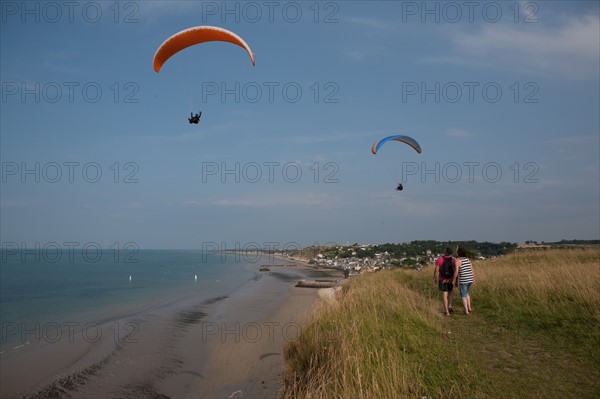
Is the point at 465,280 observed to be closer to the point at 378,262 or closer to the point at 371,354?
the point at 371,354

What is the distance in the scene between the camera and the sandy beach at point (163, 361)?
32.1 ft

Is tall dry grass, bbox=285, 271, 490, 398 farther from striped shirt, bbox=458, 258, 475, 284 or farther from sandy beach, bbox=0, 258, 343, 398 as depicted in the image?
sandy beach, bbox=0, 258, 343, 398

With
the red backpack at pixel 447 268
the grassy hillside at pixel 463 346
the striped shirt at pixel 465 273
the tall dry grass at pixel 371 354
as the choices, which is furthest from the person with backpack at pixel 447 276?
the tall dry grass at pixel 371 354

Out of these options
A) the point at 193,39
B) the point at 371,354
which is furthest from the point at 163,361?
the point at 193,39

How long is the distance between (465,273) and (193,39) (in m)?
9.36

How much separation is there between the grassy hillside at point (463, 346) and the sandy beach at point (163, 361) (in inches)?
78.6

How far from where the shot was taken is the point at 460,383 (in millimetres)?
5121

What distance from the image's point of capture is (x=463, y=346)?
6.91 metres

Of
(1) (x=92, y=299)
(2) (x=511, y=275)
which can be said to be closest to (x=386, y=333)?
(2) (x=511, y=275)

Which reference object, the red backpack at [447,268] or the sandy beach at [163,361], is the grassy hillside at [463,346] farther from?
the sandy beach at [163,361]

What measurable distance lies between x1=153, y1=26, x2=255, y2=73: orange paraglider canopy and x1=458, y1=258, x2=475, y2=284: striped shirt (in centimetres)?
730

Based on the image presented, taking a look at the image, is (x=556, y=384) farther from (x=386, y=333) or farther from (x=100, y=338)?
(x=100, y=338)

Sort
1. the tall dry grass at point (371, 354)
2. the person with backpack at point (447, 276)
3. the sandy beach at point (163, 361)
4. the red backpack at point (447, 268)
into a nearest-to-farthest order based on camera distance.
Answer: the tall dry grass at point (371, 354) < the sandy beach at point (163, 361) < the person with backpack at point (447, 276) < the red backpack at point (447, 268)

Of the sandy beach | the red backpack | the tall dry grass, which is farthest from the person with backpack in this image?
the sandy beach
